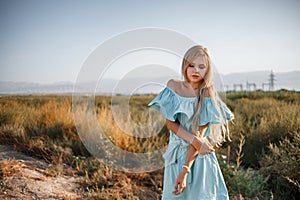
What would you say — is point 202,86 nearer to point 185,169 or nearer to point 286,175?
point 185,169

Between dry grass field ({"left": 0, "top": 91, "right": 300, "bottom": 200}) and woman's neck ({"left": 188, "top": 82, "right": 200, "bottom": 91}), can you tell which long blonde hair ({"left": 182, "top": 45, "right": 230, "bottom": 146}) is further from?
dry grass field ({"left": 0, "top": 91, "right": 300, "bottom": 200})

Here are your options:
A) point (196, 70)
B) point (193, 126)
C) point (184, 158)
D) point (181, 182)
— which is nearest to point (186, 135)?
point (193, 126)

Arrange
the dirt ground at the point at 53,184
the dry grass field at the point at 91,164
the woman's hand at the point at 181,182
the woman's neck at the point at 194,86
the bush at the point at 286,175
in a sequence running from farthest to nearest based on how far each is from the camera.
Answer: the bush at the point at 286,175 < the dry grass field at the point at 91,164 < the dirt ground at the point at 53,184 < the woman's neck at the point at 194,86 < the woman's hand at the point at 181,182

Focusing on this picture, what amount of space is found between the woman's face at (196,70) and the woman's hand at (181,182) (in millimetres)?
656

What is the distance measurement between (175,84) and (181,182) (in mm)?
705

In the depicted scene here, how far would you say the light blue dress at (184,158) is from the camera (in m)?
2.09

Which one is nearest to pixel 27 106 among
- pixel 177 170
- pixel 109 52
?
pixel 109 52

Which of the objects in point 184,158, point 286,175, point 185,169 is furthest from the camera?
point 286,175

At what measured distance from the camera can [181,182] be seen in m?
2.01

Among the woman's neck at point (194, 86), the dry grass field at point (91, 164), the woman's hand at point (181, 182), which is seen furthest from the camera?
the dry grass field at point (91, 164)

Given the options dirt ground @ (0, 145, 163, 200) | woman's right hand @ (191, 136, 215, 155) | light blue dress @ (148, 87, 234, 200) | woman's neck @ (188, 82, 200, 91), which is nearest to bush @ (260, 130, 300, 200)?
dirt ground @ (0, 145, 163, 200)


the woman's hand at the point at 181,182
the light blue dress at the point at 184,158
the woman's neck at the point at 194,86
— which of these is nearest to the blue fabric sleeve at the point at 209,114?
the light blue dress at the point at 184,158

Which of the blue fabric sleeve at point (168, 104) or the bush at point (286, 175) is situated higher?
the blue fabric sleeve at point (168, 104)

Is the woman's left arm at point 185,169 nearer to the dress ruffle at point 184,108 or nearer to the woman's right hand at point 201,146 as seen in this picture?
the woman's right hand at point 201,146
